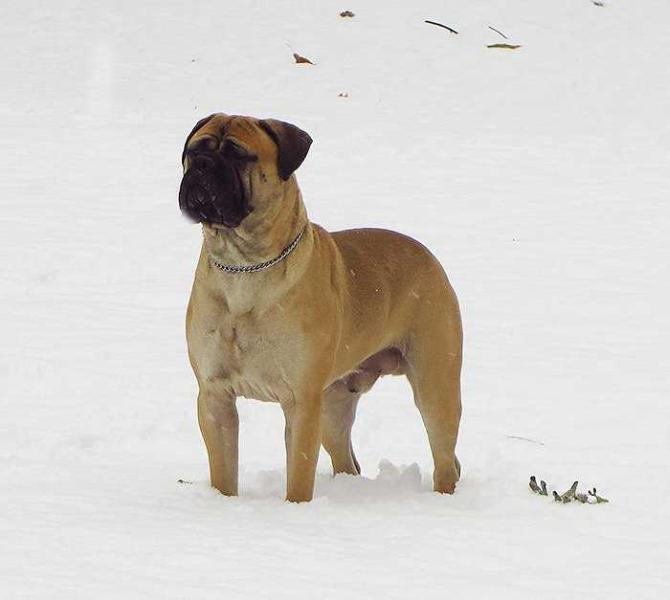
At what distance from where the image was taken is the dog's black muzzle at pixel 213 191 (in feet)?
14.0

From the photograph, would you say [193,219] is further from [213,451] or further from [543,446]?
[543,446]

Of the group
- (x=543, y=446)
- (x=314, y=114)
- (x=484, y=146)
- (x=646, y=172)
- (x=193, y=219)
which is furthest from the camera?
(x=314, y=114)

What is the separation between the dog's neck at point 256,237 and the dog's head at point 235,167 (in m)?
0.05

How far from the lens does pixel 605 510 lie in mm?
4750

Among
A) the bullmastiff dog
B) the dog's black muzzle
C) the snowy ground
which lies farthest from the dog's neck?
the snowy ground

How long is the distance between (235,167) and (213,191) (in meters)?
0.13

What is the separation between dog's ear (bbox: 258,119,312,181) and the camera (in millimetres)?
4406

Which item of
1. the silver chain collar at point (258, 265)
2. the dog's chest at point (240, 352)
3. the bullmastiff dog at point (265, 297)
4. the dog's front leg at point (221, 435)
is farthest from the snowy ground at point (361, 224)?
the silver chain collar at point (258, 265)

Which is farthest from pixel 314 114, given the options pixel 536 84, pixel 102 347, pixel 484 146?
pixel 102 347

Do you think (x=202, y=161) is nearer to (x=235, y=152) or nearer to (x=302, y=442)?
(x=235, y=152)

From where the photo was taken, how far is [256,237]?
4469 millimetres

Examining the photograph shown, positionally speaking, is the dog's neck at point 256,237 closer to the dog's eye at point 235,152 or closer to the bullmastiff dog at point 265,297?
the bullmastiff dog at point 265,297

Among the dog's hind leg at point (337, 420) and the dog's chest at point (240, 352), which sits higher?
the dog's chest at point (240, 352)

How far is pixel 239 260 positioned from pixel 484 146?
9.92 meters
